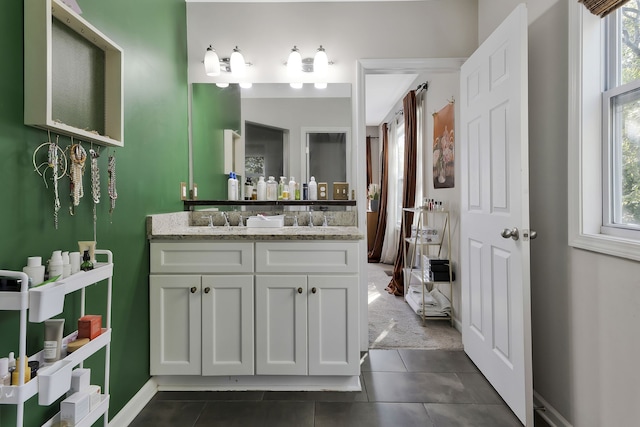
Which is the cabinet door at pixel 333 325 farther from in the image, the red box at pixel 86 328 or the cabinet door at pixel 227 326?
the red box at pixel 86 328

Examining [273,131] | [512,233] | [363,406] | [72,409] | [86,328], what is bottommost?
[363,406]

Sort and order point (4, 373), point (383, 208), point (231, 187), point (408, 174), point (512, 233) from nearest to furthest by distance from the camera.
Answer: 1. point (4, 373)
2. point (512, 233)
3. point (231, 187)
4. point (408, 174)
5. point (383, 208)

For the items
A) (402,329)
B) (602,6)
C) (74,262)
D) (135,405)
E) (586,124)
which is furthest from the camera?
(402,329)

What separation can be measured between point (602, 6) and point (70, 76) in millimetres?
2072

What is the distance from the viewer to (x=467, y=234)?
222 centimetres

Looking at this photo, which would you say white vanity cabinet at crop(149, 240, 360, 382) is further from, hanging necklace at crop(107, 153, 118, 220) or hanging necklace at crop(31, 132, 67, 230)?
hanging necklace at crop(31, 132, 67, 230)

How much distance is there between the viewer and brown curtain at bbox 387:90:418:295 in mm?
4023

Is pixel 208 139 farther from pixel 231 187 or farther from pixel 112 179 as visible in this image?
pixel 112 179

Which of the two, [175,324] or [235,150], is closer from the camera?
[175,324]

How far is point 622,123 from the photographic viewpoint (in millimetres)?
1345

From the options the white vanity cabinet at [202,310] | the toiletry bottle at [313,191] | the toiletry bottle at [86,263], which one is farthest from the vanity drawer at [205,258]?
the toiletry bottle at [313,191]

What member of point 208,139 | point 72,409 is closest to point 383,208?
point 208,139

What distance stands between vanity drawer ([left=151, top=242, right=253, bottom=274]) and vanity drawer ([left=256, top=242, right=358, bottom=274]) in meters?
0.08

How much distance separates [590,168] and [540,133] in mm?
374
